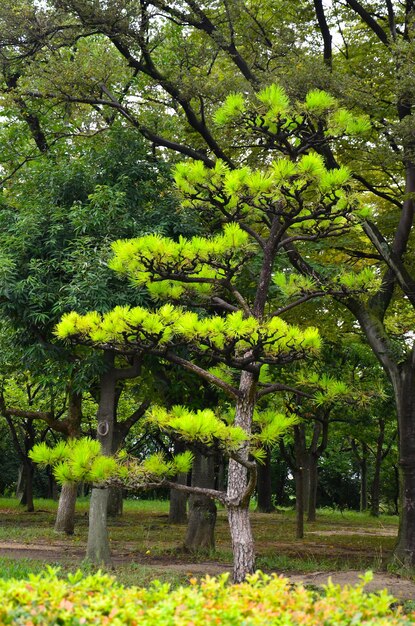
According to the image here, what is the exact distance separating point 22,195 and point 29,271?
94.3 inches

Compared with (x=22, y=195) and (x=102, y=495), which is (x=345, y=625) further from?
(x=22, y=195)

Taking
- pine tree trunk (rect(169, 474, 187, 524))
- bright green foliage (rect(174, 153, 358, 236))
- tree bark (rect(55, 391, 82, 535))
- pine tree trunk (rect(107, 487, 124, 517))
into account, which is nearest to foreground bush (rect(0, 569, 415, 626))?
bright green foliage (rect(174, 153, 358, 236))

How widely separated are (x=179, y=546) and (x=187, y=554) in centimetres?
56

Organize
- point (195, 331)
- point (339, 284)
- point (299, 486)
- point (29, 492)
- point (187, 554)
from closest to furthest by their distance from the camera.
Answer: point (195, 331) < point (339, 284) < point (187, 554) < point (299, 486) < point (29, 492)

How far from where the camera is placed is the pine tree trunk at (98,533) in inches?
388

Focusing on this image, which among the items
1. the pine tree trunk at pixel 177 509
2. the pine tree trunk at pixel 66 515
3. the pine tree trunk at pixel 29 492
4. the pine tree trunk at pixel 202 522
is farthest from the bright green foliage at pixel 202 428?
the pine tree trunk at pixel 29 492

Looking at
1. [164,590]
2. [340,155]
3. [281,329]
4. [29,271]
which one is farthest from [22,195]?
[164,590]

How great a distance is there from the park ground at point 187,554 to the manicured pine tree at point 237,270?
95.1 inches

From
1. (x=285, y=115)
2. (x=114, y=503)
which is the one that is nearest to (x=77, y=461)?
(x=285, y=115)

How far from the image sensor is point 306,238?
24.7 ft

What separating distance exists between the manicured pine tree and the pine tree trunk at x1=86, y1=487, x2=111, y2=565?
144 inches

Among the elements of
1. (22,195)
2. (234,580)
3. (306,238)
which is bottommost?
(234,580)

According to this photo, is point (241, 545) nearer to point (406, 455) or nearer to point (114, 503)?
point (406, 455)

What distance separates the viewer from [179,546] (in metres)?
12.5
